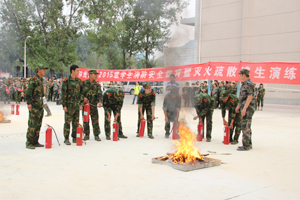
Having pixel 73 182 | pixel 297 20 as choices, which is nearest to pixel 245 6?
pixel 297 20

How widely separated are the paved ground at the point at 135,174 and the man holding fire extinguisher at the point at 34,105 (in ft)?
1.08

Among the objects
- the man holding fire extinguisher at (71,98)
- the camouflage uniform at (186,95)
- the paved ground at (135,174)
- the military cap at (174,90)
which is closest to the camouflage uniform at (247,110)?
the paved ground at (135,174)

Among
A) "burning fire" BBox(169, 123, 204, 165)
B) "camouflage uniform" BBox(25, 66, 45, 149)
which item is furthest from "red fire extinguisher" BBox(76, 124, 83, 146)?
"burning fire" BBox(169, 123, 204, 165)

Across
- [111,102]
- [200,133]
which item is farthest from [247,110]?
[111,102]

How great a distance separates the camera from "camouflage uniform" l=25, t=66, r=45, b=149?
6.88 meters

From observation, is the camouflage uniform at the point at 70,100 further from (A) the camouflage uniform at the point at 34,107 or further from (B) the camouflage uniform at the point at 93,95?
(A) the camouflage uniform at the point at 34,107

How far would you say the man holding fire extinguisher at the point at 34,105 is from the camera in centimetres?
688

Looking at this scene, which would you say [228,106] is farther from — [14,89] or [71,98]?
[14,89]

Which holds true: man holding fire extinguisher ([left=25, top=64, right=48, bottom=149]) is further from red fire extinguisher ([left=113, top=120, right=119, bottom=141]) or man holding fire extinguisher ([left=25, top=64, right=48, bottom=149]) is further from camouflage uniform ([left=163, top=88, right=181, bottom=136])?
camouflage uniform ([left=163, top=88, right=181, bottom=136])

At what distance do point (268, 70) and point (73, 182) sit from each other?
14060 mm

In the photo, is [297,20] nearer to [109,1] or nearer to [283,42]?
[283,42]

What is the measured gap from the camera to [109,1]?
2964cm

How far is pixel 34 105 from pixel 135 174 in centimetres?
330

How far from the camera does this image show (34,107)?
273 inches
